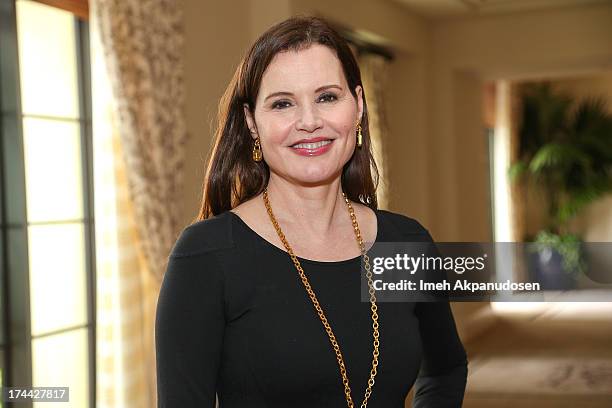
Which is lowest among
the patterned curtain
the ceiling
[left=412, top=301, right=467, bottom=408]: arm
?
[left=412, top=301, right=467, bottom=408]: arm

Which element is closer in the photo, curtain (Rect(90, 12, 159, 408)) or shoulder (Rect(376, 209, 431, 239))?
shoulder (Rect(376, 209, 431, 239))

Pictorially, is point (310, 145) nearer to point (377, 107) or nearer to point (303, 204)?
point (303, 204)

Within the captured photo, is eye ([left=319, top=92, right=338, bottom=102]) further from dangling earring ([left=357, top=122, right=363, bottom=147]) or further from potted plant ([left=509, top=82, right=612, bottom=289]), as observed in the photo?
potted plant ([left=509, top=82, right=612, bottom=289])

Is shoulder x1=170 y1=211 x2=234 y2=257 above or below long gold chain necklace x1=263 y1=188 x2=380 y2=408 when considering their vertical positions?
above

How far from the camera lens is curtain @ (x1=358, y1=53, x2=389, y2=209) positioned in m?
7.13

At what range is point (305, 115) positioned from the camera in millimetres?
1431

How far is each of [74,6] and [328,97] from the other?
2.73m

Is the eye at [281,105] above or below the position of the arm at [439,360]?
above

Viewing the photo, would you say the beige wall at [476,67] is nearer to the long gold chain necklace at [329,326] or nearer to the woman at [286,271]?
the woman at [286,271]

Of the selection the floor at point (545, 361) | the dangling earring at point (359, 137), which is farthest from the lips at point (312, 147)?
the floor at point (545, 361)

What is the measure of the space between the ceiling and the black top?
6200 millimetres

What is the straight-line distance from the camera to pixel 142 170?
3893 millimetres

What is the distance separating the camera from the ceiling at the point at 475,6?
746 centimetres

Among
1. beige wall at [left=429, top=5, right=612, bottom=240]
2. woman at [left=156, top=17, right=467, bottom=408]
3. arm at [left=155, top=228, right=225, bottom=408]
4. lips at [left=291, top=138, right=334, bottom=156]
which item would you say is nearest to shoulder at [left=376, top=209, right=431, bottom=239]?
woman at [left=156, top=17, right=467, bottom=408]
